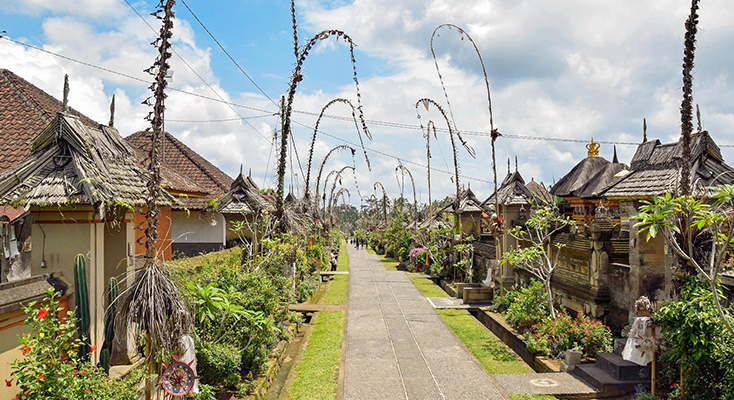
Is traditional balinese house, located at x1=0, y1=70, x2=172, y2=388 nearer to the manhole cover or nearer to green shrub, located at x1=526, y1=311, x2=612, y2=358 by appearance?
the manhole cover

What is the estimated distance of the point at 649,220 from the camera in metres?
6.33

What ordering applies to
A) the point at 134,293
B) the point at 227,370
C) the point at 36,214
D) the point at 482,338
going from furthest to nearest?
the point at 482,338 → the point at 227,370 → the point at 36,214 → the point at 134,293

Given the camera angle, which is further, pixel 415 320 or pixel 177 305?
pixel 415 320

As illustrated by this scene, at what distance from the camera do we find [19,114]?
12.6m

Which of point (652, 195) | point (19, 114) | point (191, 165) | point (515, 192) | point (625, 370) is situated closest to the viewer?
point (625, 370)

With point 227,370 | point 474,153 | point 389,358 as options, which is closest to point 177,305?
point 227,370

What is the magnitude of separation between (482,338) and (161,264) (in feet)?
31.4

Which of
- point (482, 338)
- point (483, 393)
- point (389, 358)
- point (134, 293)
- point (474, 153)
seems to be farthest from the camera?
point (474, 153)

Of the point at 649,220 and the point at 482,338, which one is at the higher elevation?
the point at 649,220

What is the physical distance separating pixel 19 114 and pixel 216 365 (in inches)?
355

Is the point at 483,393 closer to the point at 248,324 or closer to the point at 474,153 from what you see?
the point at 248,324

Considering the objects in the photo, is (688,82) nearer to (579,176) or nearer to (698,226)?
(698,226)

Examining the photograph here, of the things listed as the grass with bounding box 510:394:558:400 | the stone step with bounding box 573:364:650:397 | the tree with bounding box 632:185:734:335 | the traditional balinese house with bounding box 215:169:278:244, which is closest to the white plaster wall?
the traditional balinese house with bounding box 215:169:278:244

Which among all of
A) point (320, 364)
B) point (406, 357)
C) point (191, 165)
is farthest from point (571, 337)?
point (191, 165)
